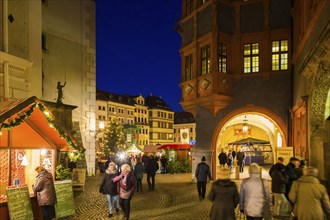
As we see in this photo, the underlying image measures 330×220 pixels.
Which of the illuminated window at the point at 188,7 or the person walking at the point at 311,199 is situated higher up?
the illuminated window at the point at 188,7

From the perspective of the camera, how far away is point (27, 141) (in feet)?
34.7

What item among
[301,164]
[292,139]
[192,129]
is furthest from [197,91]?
[192,129]

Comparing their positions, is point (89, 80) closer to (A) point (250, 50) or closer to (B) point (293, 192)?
(A) point (250, 50)

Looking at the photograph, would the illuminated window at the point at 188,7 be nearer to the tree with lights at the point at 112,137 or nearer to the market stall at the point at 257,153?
the market stall at the point at 257,153

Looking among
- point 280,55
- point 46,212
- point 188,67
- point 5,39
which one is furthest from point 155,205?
point 280,55

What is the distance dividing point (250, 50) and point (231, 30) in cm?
150

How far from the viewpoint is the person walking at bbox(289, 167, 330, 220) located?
21.6 feet

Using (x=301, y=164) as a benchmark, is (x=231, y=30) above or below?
above

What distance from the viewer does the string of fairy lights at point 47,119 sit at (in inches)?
347

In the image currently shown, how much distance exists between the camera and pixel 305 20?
551 inches

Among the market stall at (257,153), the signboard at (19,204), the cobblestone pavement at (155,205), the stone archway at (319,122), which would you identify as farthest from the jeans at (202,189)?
the market stall at (257,153)

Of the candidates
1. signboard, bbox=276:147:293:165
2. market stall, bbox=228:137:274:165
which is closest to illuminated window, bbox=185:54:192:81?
signboard, bbox=276:147:293:165

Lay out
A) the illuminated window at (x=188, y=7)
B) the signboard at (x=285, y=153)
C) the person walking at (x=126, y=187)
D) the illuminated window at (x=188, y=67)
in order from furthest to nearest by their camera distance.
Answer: the illuminated window at (x=188, y=7), the illuminated window at (x=188, y=67), the signboard at (x=285, y=153), the person walking at (x=126, y=187)

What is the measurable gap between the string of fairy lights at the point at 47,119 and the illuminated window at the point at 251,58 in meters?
11.7
